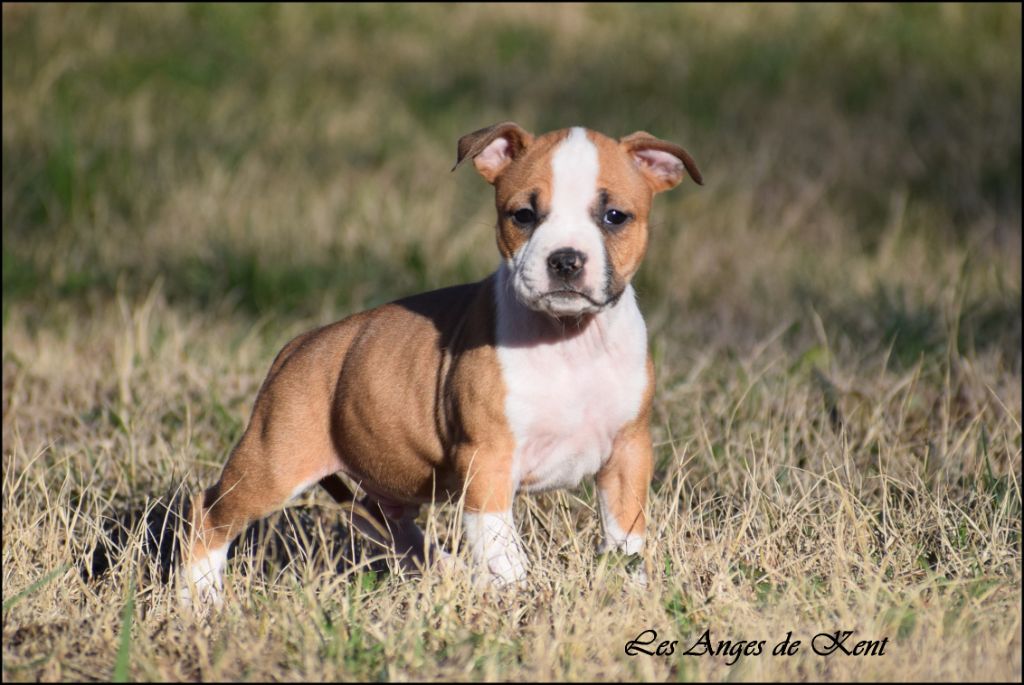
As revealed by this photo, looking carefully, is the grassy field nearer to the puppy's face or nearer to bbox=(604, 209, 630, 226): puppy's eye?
the puppy's face

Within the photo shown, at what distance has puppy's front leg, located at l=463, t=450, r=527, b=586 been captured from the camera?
4387 mm

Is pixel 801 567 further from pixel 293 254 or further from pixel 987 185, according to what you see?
pixel 987 185

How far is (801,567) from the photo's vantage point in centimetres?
435

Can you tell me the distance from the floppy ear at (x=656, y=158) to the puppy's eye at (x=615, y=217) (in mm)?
340

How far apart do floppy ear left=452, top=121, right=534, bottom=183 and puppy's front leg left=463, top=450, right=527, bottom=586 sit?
106 cm

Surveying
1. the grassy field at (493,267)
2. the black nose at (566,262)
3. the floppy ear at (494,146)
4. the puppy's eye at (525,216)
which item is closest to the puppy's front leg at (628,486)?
the grassy field at (493,267)

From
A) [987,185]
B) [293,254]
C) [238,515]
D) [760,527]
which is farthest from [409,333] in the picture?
[987,185]

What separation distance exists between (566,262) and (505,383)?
0.52m

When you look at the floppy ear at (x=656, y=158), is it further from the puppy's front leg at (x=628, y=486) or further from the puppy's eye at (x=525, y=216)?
the puppy's front leg at (x=628, y=486)

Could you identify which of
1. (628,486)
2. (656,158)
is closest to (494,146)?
(656,158)

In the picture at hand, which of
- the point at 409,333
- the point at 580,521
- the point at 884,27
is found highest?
the point at 884,27

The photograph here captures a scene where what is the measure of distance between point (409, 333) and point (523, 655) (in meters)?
1.59

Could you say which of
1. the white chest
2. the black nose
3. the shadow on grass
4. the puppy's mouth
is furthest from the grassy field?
the black nose

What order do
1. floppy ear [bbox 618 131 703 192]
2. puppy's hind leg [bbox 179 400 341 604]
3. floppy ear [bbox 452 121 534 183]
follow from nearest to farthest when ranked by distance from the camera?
1. floppy ear [bbox 452 121 534 183]
2. floppy ear [bbox 618 131 703 192]
3. puppy's hind leg [bbox 179 400 341 604]
